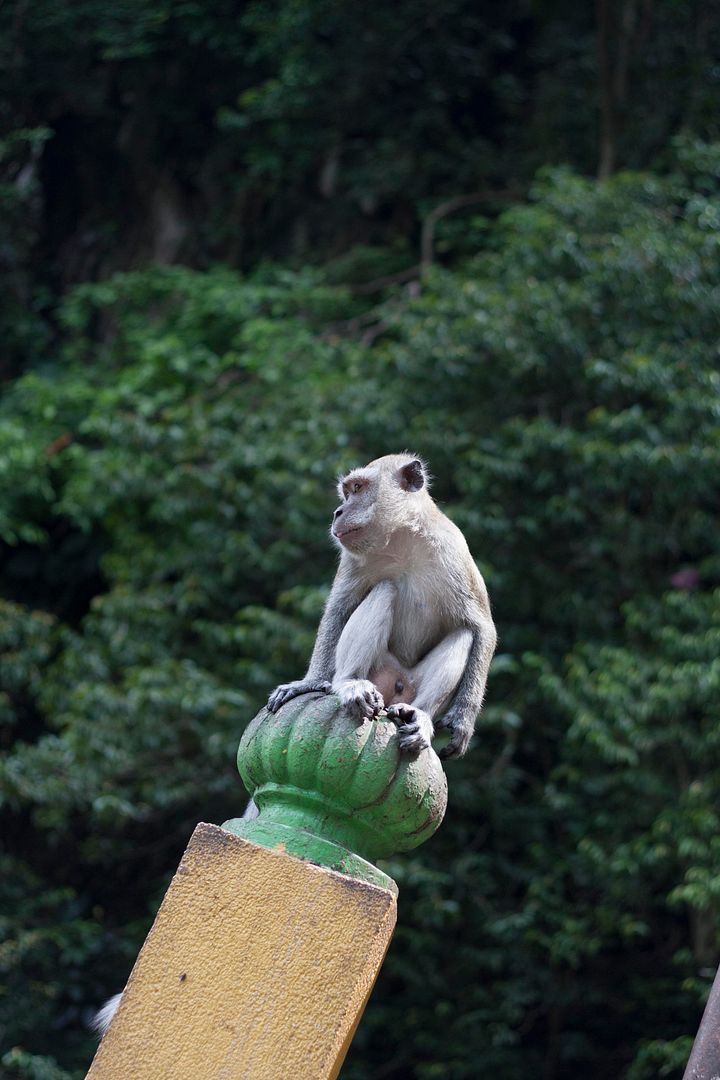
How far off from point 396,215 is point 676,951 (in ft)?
22.9

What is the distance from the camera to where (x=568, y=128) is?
36.7 feet

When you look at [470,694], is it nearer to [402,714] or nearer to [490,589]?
[402,714]

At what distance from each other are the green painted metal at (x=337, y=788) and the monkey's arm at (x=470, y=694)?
0.56 m

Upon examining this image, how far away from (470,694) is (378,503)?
0.59 meters

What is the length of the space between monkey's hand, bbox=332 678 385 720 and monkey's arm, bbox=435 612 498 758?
0.49 meters

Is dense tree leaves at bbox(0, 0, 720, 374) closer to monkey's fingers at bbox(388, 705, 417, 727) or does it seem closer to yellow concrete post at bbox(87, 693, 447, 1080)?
monkey's fingers at bbox(388, 705, 417, 727)

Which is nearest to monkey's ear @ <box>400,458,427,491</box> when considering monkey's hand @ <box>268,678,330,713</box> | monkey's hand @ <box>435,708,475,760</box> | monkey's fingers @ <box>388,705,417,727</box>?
monkey's hand @ <box>435,708,475,760</box>

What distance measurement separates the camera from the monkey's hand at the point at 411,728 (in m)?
2.61

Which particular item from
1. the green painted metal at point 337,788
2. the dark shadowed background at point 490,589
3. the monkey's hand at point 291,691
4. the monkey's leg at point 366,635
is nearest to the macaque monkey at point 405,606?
the monkey's leg at point 366,635

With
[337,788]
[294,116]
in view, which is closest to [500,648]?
[337,788]

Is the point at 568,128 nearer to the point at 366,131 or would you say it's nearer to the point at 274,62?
the point at 366,131

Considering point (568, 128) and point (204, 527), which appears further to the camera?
point (568, 128)

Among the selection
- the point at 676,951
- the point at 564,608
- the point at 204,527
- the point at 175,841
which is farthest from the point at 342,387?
the point at 676,951

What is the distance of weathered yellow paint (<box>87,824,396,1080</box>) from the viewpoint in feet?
7.77
